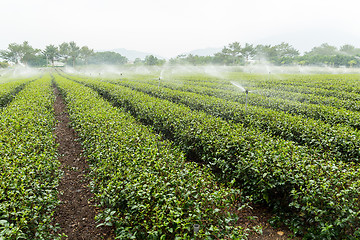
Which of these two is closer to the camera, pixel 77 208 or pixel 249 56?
pixel 77 208

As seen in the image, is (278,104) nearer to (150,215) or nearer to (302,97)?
(302,97)

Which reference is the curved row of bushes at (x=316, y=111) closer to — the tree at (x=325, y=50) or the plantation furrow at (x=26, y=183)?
the plantation furrow at (x=26, y=183)

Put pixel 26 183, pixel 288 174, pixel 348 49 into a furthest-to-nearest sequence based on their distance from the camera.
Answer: pixel 348 49 < pixel 288 174 < pixel 26 183

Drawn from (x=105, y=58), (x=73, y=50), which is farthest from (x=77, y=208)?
(x=105, y=58)

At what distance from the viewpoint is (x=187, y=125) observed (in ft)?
19.1

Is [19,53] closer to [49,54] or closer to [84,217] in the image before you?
[49,54]

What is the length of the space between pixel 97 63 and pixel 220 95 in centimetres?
10390

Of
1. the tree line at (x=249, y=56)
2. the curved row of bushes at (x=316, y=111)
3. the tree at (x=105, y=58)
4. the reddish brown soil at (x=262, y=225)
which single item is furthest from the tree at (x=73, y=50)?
the reddish brown soil at (x=262, y=225)

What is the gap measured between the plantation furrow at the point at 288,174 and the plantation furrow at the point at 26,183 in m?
2.70

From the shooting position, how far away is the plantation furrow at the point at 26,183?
2346mm

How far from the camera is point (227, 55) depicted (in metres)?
74.6

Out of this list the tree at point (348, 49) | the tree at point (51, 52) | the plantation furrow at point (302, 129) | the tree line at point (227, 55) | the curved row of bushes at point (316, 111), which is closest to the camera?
the plantation furrow at point (302, 129)

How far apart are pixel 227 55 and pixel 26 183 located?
3066 inches

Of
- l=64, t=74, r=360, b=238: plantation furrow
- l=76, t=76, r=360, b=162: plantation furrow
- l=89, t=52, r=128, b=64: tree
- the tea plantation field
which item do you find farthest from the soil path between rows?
l=89, t=52, r=128, b=64: tree
